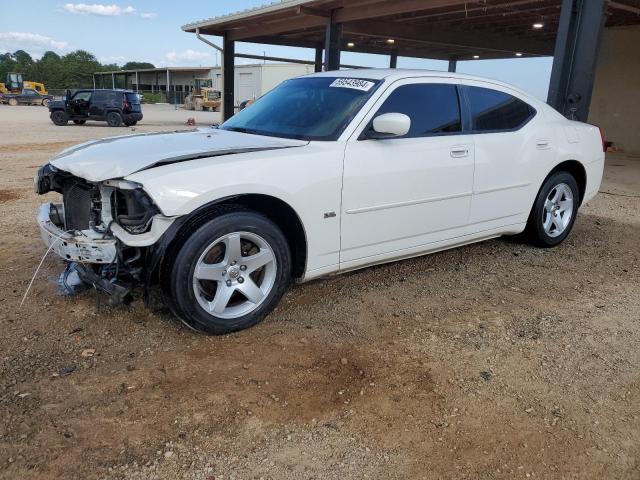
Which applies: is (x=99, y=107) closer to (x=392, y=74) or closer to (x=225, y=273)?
(x=392, y=74)

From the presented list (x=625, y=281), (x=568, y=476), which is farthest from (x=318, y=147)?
(x=625, y=281)

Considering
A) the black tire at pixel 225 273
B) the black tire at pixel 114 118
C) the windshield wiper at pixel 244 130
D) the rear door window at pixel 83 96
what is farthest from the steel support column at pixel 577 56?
the rear door window at pixel 83 96

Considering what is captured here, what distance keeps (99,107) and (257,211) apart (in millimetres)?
22957

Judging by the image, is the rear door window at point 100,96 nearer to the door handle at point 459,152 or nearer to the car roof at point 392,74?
the car roof at point 392,74

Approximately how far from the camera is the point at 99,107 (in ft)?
77.7

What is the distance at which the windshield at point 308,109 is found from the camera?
388cm

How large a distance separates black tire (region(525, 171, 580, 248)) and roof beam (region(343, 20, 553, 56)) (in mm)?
9960

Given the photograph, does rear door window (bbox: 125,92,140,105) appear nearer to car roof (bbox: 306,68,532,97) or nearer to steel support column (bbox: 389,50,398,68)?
steel support column (bbox: 389,50,398,68)

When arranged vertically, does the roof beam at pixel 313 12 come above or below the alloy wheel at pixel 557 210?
above

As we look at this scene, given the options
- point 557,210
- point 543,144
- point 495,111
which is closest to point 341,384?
point 495,111

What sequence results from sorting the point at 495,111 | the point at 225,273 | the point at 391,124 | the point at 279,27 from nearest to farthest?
the point at 225,273
the point at 391,124
the point at 495,111
the point at 279,27

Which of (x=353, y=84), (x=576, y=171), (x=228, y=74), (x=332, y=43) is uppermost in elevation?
(x=332, y=43)

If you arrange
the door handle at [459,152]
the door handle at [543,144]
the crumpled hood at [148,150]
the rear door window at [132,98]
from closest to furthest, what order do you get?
the crumpled hood at [148,150]
the door handle at [459,152]
the door handle at [543,144]
the rear door window at [132,98]

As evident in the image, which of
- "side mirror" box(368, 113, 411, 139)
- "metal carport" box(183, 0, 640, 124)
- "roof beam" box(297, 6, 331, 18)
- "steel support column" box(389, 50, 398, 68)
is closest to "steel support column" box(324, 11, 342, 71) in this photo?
"metal carport" box(183, 0, 640, 124)
